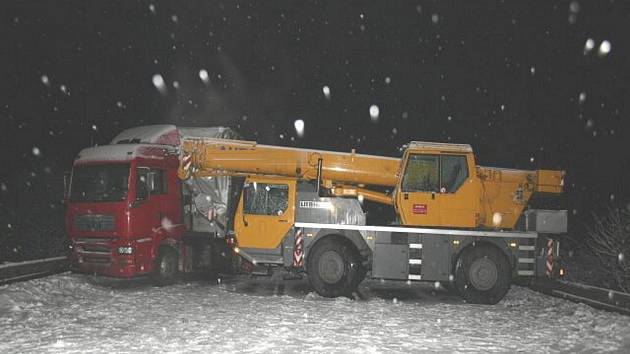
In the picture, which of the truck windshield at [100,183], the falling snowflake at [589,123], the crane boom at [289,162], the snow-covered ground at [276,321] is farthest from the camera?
the falling snowflake at [589,123]

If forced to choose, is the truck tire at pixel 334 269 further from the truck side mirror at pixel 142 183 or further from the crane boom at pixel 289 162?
the truck side mirror at pixel 142 183

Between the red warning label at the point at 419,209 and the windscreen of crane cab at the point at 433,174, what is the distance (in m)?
0.33

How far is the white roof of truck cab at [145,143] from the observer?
13.1 metres

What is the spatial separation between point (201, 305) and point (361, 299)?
3.45 metres

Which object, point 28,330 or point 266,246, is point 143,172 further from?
point 28,330

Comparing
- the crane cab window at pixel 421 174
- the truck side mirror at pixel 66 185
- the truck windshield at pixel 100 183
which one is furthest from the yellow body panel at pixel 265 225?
the truck side mirror at pixel 66 185

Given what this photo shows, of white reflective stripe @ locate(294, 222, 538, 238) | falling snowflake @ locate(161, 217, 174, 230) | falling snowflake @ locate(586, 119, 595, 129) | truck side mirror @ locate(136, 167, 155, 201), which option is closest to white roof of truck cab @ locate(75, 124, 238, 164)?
truck side mirror @ locate(136, 167, 155, 201)

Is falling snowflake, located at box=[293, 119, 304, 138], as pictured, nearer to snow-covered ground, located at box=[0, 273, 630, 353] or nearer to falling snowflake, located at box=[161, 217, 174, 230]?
falling snowflake, located at box=[161, 217, 174, 230]

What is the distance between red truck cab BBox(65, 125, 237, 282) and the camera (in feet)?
42.1

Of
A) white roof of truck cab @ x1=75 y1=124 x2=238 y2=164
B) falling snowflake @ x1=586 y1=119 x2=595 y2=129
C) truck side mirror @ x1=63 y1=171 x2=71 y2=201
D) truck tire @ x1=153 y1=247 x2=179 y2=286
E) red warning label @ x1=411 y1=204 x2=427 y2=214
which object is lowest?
truck tire @ x1=153 y1=247 x2=179 y2=286

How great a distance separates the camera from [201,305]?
10.7 metres

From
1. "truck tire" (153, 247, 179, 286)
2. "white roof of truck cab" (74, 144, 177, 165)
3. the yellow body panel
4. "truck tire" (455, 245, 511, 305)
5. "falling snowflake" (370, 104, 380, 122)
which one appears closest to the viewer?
"truck tire" (455, 245, 511, 305)

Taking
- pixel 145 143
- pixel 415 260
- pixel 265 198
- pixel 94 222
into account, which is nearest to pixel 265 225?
pixel 265 198

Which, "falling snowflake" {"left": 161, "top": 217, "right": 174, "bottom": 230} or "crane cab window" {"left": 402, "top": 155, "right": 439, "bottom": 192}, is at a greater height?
"crane cab window" {"left": 402, "top": 155, "right": 439, "bottom": 192}
